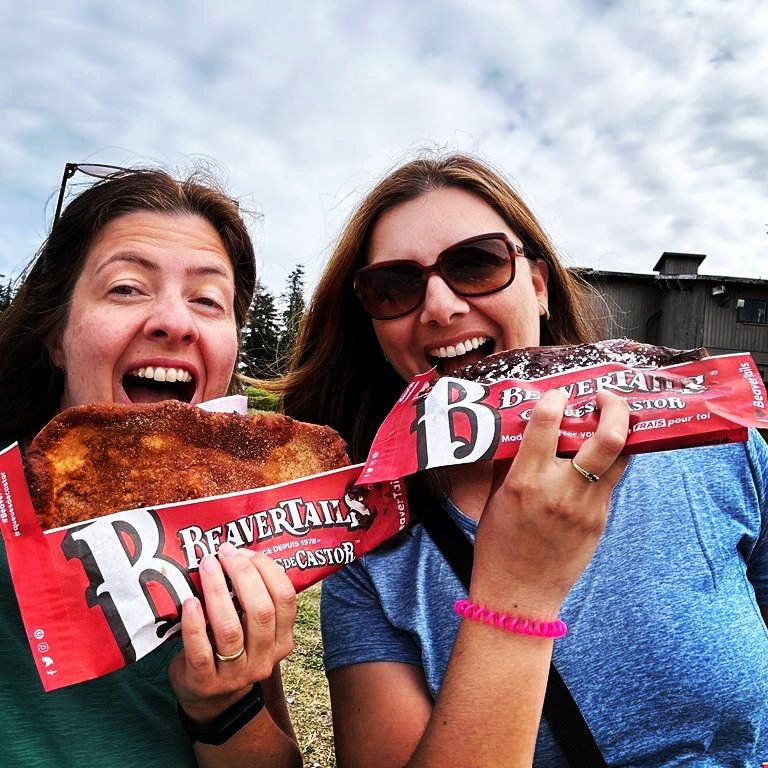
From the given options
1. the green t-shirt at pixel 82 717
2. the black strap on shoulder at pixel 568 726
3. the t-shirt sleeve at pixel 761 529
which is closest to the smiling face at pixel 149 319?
the green t-shirt at pixel 82 717

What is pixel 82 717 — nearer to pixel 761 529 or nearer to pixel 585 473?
pixel 585 473

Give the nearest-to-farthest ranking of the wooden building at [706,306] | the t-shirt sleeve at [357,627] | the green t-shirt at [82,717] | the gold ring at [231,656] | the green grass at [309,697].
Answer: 1. the gold ring at [231,656]
2. the green t-shirt at [82,717]
3. the t-shirt sleeve at [357,627]
4. the green grass at [309,697]
5. the wooden building at [706,306]

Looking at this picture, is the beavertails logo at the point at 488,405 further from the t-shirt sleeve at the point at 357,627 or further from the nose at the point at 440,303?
the t-shirt sleeve at the point at 357,627

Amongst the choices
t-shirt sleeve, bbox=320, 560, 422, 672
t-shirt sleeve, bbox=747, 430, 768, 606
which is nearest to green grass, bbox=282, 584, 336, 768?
t-shirt sleeve, bbox=320, 560, 422, 672

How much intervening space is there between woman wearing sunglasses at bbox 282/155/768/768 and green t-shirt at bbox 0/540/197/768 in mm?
526

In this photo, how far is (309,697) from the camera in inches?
177

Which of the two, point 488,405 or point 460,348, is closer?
point 488,405

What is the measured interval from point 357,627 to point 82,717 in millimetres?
807

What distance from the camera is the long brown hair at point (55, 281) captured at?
2.11 metres

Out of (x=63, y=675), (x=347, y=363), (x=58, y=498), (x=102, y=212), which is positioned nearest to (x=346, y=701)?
(x=63, y=675)

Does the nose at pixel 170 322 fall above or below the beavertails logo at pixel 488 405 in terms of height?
above

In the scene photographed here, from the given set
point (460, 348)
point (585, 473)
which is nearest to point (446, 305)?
point (460, 348)

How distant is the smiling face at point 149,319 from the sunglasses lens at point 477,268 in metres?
0.81

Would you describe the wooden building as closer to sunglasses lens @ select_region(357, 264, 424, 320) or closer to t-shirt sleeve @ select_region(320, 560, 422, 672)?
sunglasses lens @ select_region(357, 264, 424, 320)
